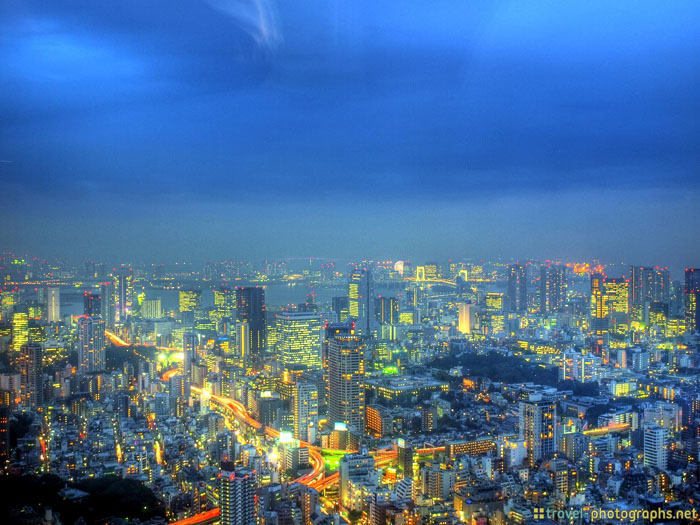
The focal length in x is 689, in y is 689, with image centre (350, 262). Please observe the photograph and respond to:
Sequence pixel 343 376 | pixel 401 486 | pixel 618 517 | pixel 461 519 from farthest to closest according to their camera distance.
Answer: pixel 343 376 < pixel 401 486 < pixel 461 519 < pixel 618 517

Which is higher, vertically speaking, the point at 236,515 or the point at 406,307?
the point at 406,307

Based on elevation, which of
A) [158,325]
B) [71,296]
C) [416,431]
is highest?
[71,296]

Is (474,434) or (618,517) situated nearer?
(618,517)

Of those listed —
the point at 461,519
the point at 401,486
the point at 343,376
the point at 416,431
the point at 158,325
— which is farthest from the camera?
the point at 158,325

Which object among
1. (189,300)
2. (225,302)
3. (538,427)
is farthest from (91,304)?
(538,427)

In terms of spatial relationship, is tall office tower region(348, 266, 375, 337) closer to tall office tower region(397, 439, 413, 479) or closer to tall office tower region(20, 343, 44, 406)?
tall office tower region(397, 439, 413, 479)

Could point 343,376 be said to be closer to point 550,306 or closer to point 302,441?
point 302,441

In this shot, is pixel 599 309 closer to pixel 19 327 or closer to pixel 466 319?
pixel 466 319

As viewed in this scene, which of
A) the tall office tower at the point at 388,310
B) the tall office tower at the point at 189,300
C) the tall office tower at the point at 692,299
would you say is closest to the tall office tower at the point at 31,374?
the tall office tower at the point at 189,300

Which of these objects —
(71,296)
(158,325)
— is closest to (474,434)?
(71,296)
